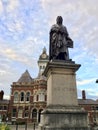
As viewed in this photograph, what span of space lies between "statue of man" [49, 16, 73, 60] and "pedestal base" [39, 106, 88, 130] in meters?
2.88

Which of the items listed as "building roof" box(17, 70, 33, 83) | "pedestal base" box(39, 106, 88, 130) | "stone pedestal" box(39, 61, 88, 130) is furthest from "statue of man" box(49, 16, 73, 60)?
"building roof" box(17, 70, 33, 83)

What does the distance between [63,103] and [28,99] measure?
39.0 metres

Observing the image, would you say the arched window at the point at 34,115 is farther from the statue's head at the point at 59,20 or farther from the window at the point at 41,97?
the statue's head at the point at 59,20

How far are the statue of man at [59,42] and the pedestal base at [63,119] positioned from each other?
288 cm

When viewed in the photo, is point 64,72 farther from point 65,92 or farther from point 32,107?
point 32,107

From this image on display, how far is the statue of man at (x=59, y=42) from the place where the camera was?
973cm

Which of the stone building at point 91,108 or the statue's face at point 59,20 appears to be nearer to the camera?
the statue's face at point 59,20

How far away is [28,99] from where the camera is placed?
4628cm

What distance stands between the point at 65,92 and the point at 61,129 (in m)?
1.72

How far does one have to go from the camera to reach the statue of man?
9.73 metres

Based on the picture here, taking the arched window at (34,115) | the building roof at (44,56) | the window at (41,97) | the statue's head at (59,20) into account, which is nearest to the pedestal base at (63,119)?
the statue's head at (59,20)

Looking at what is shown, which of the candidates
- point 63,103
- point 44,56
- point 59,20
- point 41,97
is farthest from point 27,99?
point 63,103

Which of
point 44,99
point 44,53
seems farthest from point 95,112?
point 44,53

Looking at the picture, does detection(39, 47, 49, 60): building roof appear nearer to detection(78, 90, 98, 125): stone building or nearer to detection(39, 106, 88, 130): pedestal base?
detection(78, 90, 98, 125): stone building
